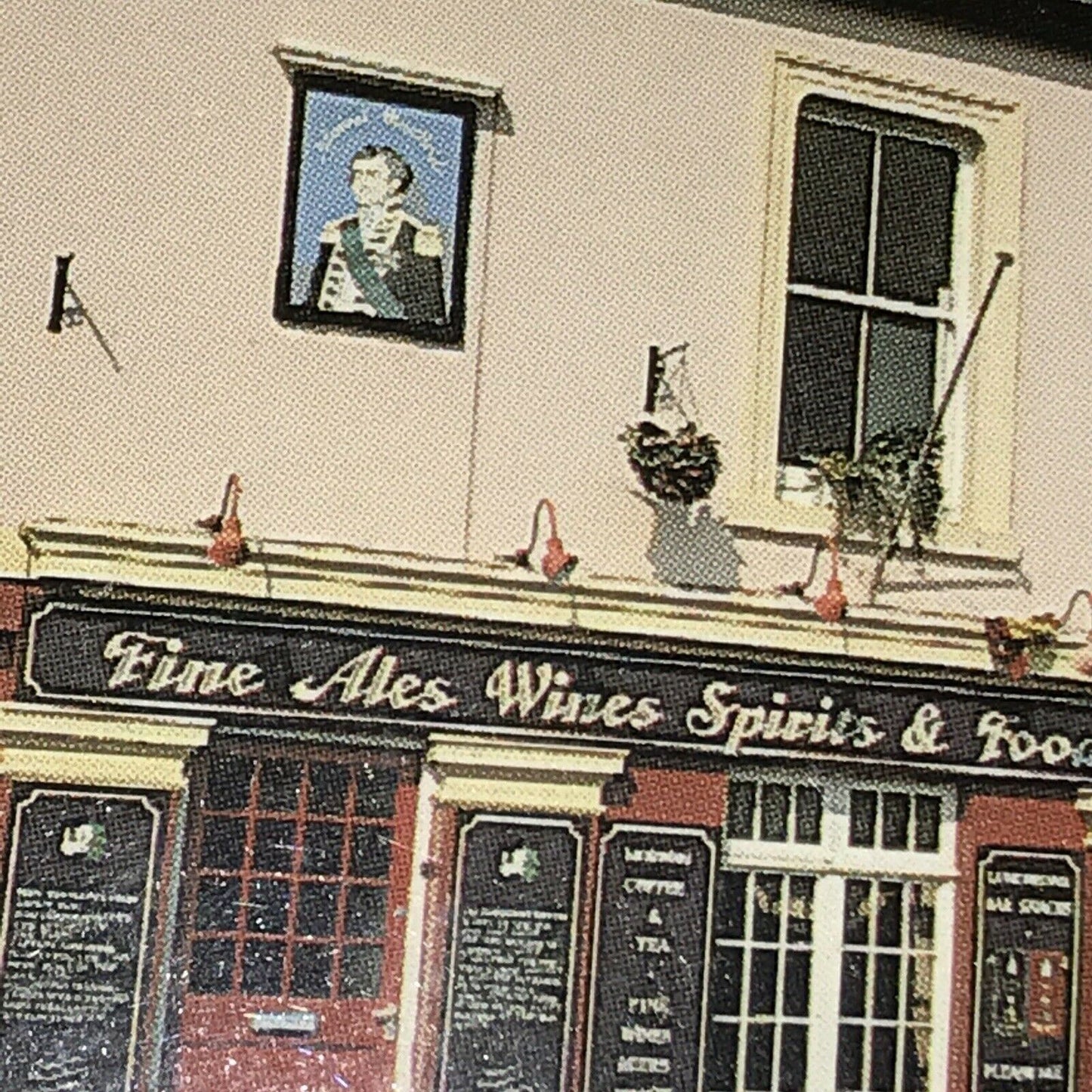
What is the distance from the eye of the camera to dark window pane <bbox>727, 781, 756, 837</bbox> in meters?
8.27

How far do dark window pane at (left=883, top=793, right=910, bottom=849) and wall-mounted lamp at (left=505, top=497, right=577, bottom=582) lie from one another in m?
2.07

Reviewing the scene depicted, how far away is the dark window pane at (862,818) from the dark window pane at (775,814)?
1.17 feet

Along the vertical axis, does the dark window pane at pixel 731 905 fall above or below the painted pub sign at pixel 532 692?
below

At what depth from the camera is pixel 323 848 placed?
7.69m

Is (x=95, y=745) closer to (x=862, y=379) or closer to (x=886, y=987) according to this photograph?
(x=886, y=987)

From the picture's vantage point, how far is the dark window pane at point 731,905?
8172mm

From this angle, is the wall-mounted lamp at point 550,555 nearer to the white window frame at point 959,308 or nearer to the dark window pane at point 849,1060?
the white window frame at point 959,308

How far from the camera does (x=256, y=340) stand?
7.63m

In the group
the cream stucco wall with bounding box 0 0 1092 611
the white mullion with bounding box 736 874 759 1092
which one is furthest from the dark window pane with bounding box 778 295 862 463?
the white mullion with bounding box 736 874 759 1092

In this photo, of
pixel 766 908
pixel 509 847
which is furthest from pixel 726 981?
pixel 509 847

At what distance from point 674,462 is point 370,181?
1895mm

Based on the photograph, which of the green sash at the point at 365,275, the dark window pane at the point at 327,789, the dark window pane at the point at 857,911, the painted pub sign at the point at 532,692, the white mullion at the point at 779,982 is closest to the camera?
the painted pub sign at the point at 532,692

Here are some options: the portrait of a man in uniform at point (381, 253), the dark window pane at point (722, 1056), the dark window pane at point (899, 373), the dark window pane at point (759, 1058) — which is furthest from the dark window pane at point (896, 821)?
the portrait of a man in uniform at point (381, 253)

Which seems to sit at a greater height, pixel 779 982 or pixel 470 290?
pixel 470 290
